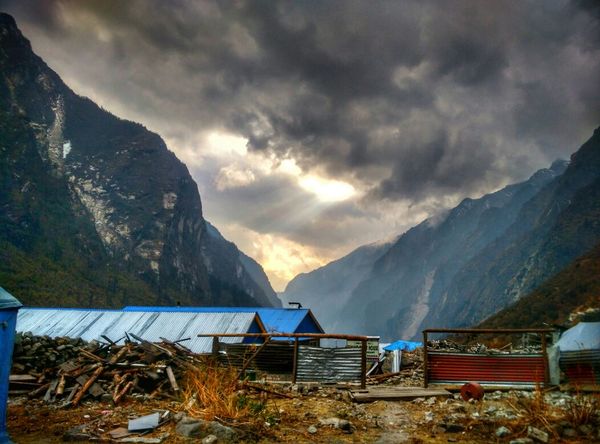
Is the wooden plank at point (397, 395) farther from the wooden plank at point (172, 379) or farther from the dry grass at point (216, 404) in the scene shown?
the wooden plank at point (172, 379)

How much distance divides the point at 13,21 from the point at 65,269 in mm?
127983

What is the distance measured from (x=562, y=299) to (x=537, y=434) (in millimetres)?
71717

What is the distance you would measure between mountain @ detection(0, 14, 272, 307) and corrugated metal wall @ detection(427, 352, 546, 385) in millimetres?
98230

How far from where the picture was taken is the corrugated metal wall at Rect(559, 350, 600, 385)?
37.3ft

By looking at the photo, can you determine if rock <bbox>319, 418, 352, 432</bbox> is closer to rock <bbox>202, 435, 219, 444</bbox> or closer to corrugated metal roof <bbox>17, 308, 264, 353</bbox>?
rock <bbox>202, 435, 219, 444</bbox>

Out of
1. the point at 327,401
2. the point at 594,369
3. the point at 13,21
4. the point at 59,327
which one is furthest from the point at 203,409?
the point at 13,21

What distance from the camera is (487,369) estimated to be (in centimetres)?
1206

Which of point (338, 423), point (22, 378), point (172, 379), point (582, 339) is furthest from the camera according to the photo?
point (22, 378)

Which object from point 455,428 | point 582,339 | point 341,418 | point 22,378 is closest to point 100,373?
point 22,378

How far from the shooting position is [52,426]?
374 inches

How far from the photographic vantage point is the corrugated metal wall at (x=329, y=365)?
13133mm

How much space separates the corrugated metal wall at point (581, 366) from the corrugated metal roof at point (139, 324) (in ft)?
60.0

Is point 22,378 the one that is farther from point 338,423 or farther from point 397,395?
point 397,395

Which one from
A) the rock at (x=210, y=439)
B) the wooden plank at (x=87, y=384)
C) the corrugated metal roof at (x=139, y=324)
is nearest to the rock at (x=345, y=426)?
the rock at (x=210, y=439)
